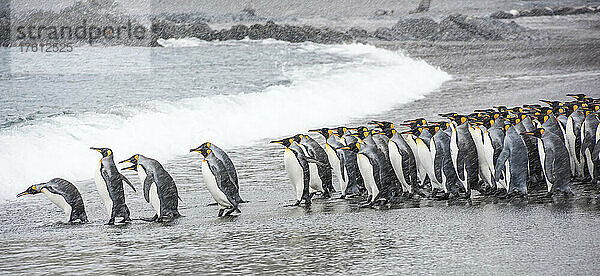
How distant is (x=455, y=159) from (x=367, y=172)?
2.58 feet

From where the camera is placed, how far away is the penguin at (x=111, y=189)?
19.1ft

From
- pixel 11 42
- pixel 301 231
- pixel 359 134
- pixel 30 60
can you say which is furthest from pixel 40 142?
pixel 11 42

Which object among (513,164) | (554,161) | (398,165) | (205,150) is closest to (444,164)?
(398,165)

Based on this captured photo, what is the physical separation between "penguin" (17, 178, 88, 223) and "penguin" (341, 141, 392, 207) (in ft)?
7.11

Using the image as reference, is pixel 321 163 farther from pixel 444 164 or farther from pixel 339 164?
→ pixel 444 164

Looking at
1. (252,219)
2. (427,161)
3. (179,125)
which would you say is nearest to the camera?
(252,219)

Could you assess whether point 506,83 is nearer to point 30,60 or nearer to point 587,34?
A: point 30,60

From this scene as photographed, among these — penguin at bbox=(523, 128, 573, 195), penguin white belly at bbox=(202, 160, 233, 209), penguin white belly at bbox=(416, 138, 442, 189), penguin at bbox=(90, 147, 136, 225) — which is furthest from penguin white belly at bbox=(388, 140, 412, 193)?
penguin at bbox=(90, 147, 136, 225)

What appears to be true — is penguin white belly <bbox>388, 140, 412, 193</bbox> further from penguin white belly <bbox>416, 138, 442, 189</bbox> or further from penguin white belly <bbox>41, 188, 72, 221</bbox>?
penguin white belly <bbox>41, 188, 72, 221</bbox>

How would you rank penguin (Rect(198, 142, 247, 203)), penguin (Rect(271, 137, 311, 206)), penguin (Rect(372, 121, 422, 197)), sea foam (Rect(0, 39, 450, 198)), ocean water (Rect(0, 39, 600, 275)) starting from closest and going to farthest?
ocean water (Rect(0, 39, 600, 275)), penguin (Rect(198, 142, 247, 203)), penguin (Rect(271, 137, 311, 206)), penguin (Rect(372, 121, 422, 197)), sea foam (Rect(0, 39, 450, 198))

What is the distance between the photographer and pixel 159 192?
5863 mm

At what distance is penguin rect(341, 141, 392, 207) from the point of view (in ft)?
20.5

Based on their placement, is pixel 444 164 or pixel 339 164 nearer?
pixel 444 164

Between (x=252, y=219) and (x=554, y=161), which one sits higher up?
(x=554, y=161)
